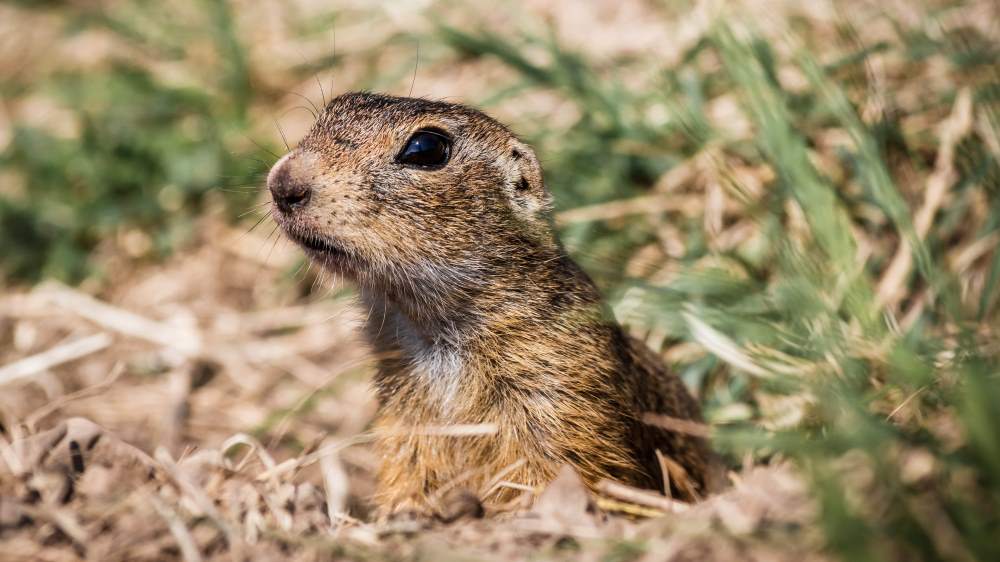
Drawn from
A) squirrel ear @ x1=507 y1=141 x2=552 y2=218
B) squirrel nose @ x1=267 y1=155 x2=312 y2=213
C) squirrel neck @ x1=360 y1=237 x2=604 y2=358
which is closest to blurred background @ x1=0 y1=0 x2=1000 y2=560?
squirrel neck @ x1=360 y1=237 x2=604 y2=358

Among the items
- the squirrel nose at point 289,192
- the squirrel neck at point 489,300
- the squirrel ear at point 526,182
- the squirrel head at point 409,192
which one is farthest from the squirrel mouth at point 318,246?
the squirrel ear at point 526,182

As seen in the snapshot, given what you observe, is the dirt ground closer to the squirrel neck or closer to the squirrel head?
the squirrel neck

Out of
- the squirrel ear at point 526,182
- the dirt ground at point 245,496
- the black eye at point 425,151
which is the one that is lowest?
the dirt ground at point 245,496

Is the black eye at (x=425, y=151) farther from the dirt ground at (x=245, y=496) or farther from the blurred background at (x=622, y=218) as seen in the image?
the dirt ground at (x=245, y=496)

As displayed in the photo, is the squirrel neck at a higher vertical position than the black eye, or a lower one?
lower

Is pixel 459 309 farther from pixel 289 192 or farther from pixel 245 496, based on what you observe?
pixel 245 496

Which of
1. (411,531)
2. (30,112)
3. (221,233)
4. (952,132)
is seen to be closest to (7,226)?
(221,233)

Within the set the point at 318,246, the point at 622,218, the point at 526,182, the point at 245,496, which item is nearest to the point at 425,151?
the point at 526,182
